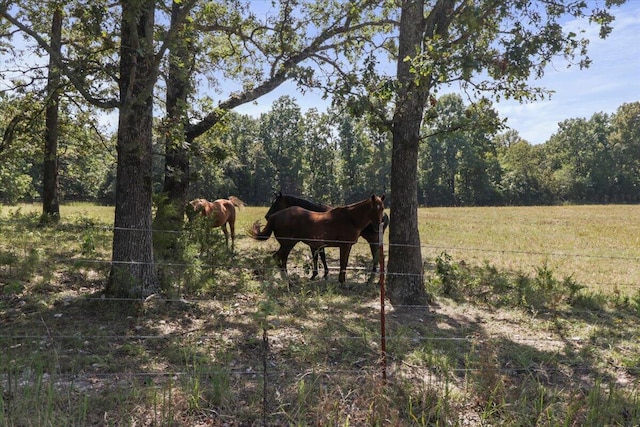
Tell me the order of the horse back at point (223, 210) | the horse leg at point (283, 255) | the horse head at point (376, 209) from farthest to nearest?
1. the horse back at point (223, 210)
2. the horse leg at point (283, 255)
3. the horse head at point (376, 209)

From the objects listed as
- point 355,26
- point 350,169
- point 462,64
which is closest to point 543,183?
point 350,169

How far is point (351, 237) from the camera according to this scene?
28.9 ft

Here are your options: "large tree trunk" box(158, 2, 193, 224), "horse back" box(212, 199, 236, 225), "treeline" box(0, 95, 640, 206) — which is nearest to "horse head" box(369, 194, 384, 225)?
"large tree trunk" box(158, 2, 193, 224)

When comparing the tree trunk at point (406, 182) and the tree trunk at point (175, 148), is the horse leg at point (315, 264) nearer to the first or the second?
the tree trunk at point (406, 182)

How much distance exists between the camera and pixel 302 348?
5.17 m

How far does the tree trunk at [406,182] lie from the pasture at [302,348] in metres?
0.50

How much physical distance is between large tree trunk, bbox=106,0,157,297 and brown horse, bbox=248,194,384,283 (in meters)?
2.82

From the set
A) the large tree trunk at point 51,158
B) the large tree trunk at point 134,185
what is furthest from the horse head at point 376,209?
the large tree trunk at point 51,158

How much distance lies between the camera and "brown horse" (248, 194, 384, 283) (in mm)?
8586

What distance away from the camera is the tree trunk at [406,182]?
759 centimetres

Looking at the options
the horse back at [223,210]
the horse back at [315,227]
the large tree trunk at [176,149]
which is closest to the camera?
the large tree trunk at [176,149]

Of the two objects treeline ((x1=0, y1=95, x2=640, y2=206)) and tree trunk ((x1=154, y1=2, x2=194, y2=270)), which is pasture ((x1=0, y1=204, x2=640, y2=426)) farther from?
treeline ((x1=0, y1=95, x2=640, y2=206))

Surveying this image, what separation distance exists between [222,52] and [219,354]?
31.1ft

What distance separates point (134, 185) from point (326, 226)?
149 inches
